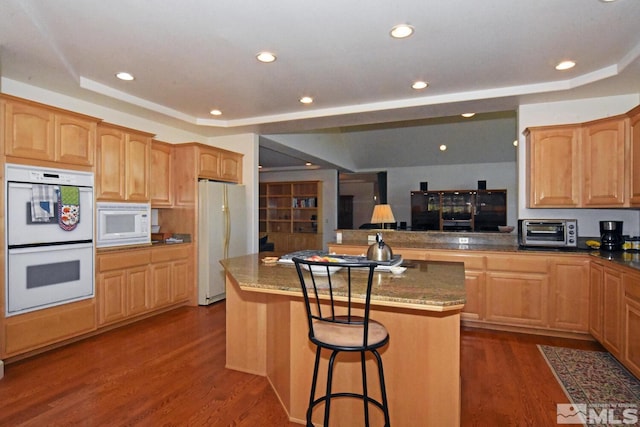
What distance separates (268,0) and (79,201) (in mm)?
2492

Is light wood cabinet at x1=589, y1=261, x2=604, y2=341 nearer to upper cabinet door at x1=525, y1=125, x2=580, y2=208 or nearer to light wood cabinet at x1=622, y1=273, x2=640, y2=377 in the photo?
light wood cabinet at x1=622, y1=273, x2=640, y2=377

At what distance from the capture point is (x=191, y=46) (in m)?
2.68

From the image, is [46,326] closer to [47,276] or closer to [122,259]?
[47,276]

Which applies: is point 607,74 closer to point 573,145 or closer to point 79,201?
point 573,145

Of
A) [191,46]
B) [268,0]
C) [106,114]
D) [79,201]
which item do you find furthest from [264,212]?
[268,0]

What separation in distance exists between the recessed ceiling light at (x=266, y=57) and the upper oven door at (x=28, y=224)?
6.64 ft

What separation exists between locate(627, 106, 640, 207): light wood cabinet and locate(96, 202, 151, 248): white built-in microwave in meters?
4.83

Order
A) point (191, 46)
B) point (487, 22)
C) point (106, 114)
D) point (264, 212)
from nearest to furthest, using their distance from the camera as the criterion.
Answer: point (487, 22) < point (191, 46) < point (106, 114) < point (264, 212)

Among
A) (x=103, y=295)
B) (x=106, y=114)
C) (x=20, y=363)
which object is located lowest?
(x=20, y=363)

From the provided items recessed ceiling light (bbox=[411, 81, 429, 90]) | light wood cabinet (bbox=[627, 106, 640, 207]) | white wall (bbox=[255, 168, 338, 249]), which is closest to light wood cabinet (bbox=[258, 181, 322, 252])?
white wall (bbox=[255, 168, 338, 249])

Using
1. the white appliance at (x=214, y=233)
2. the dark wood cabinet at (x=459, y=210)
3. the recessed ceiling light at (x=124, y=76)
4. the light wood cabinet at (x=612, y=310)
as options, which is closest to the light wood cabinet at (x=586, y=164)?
the light wood cabinet at (x=612, y=310)

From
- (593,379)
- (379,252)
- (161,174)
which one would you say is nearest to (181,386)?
(379,252)

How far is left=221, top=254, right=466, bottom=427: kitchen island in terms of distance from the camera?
174cm

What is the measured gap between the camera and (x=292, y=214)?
30.5ft
